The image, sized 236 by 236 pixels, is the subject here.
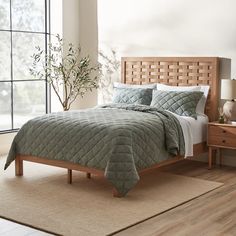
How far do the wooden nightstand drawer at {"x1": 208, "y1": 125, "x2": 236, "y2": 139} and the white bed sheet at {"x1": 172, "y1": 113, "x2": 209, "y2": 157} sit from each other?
11cm

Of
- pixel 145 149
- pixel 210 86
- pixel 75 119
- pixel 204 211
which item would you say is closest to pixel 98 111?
pixel 75 119

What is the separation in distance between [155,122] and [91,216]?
1.42m

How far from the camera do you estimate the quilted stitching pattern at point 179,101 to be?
5824 mm

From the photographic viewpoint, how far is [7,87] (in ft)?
22.7

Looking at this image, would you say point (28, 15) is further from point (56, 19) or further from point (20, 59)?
point (20, 59)

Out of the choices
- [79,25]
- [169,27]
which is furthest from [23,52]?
[169,27]

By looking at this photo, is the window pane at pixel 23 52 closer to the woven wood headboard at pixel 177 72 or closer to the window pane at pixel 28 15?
the window pane at pixel 28 15

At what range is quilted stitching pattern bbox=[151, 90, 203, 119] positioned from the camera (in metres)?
5.82

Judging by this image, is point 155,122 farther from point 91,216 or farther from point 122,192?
point 91,216

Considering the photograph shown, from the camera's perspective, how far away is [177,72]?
6.43m

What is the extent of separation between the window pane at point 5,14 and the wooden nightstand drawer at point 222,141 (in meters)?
3.14

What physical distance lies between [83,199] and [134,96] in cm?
207

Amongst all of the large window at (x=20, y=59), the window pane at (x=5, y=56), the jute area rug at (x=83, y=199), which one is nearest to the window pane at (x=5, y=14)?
the large window at (x=20, y=59)

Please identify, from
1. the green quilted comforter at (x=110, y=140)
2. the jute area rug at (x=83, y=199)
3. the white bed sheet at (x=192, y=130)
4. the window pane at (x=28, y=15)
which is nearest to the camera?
the jute area rug at (x=83, y=199)
